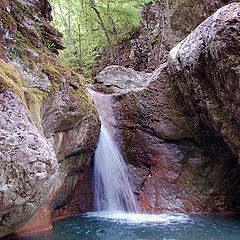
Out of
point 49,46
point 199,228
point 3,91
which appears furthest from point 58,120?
point 199,228

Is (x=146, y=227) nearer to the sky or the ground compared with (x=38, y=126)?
nearer to the ground

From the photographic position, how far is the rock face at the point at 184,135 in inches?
226

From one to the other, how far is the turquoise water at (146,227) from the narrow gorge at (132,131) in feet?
0.24

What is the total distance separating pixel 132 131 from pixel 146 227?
133 inches

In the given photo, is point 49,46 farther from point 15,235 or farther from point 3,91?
point 15,235

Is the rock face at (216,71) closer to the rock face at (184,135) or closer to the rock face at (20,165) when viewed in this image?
the rock face at (184,135)

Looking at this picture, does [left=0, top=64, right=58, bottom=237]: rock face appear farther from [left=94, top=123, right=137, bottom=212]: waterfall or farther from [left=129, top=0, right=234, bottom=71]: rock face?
[left=129, top=0, right=234, bottom=71]: rock face

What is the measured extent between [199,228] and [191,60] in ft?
12.7

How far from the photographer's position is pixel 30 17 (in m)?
6.39

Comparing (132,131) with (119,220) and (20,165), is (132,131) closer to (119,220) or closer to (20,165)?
(119,220)

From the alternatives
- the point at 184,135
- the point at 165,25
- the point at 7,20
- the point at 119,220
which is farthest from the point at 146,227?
the point at 165,25

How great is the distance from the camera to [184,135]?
7293 millimetres

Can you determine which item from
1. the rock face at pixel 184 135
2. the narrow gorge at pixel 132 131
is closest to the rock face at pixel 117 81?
the narrow gorge at pixel 132 131

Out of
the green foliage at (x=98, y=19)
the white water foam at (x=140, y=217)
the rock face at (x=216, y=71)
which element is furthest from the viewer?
the green foliage at (x=98, y=19)
